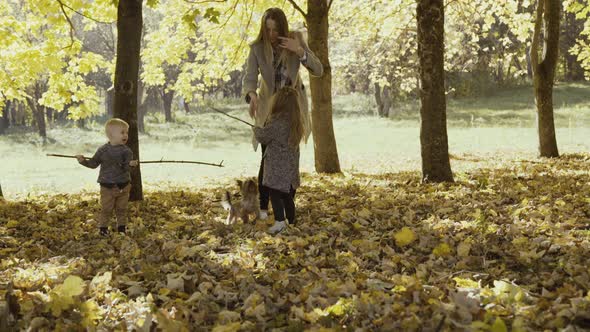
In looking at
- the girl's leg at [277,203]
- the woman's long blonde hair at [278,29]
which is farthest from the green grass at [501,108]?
the girl's leg at [277,203]

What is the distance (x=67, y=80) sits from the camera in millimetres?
12617

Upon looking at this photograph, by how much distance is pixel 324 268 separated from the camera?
182 inches

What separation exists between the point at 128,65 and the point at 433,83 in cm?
479

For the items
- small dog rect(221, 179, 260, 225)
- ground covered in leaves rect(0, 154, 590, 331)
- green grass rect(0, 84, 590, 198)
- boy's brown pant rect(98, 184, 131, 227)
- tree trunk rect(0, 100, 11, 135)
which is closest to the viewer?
ground covered in leaves rect(0, 154, 590, 331)

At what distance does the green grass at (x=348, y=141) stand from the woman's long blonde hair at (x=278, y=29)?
7026 mm

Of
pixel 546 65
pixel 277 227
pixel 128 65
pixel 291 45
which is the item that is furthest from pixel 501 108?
pixel 277 227

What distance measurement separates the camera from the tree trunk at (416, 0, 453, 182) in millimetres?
9094

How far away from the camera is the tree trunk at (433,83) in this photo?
9.09m

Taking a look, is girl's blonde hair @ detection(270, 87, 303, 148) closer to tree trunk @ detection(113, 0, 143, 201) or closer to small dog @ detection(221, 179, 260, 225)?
small dog @ detection(221, 179, 260, 225)

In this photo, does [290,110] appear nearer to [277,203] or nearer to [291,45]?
[291,45]

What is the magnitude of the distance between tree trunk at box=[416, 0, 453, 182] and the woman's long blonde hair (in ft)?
12.4

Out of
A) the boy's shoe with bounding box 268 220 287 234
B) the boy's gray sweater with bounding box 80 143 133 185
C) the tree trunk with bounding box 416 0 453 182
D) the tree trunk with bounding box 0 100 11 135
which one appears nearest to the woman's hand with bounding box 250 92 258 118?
the boy's shoe with bounding box 268 220 287 234

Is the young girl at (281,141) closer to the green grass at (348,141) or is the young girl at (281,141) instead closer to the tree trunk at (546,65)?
the green grass at (348,141)

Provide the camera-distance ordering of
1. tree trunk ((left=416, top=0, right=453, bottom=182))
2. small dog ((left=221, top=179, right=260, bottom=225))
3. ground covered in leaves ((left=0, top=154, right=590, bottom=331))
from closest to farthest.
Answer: ground covered in leaves ((left=0, top=154, right=590, bottom=331))
small dog ((left=221, top=179, right=260, bottom=225))
tree trunk ((left=416, top=0, right=453, bottom=182))
